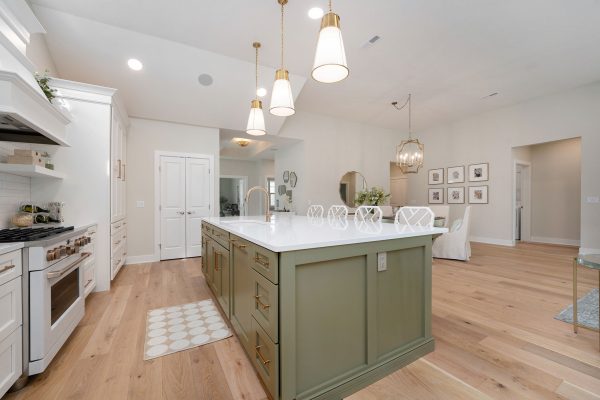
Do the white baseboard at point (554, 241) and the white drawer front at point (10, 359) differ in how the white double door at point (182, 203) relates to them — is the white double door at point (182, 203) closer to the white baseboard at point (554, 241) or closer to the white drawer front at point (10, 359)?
the white drawer front at point (10, 359)

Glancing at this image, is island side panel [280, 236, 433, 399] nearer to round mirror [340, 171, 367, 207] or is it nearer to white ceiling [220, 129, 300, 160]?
white ceiling [220, 129, 300, 160]

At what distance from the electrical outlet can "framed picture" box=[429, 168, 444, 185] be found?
6.61 meters

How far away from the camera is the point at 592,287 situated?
305cm

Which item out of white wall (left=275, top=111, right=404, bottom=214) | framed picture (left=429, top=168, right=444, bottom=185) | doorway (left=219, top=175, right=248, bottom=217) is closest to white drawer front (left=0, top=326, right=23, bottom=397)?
white wall (left=275, top=111, right=404, bottom=214)

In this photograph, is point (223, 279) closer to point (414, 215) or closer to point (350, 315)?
point (350, 315)

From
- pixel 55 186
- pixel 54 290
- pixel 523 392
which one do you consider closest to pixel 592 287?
pixel 523 392

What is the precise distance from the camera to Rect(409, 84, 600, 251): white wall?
15.8 feet

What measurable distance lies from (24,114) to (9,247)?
35.7 inches

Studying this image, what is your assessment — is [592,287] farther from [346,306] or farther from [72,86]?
[72,86]

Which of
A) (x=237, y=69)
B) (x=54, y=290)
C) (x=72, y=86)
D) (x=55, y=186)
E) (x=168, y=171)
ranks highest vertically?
(x=237, y=69)

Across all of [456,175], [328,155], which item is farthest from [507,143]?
[328,155]

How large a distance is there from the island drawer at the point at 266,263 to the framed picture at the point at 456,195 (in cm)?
691

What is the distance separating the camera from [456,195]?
6824 mm

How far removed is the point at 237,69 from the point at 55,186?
283 centimetres
